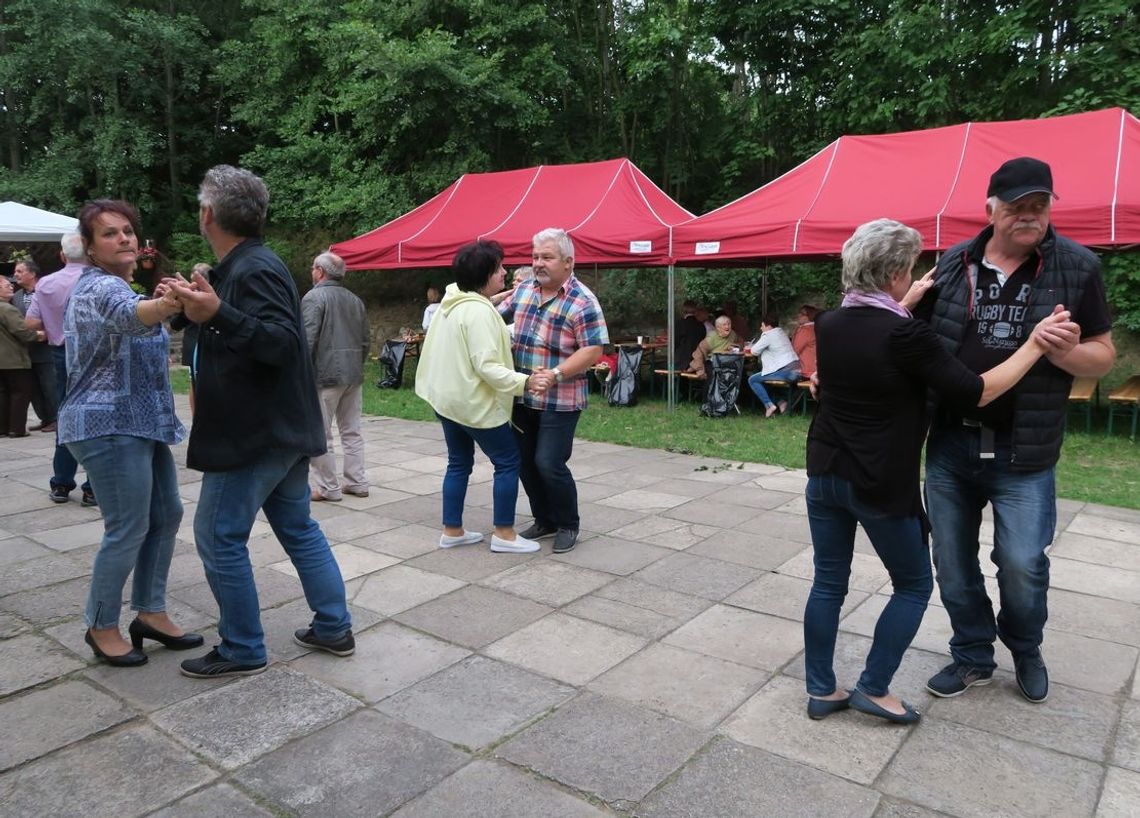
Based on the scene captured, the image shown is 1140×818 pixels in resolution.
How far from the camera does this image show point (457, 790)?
2451 mm

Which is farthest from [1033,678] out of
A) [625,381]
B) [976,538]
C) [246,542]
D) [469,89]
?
[469,89]

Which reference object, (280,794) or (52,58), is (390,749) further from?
(52,58)

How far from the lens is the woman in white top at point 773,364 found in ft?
34.0

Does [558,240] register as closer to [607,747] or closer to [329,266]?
[329,266]

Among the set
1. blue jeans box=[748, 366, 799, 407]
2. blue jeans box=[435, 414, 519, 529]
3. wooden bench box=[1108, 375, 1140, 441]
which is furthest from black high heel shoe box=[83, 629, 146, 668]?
wooden bench box=[1108, 375, 1140, 441]

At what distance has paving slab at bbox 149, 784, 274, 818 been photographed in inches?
91.9

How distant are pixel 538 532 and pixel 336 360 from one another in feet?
6.47

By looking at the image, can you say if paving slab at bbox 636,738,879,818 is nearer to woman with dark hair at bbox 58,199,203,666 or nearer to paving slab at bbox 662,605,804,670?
paving slab at bbox 662,605,804,670

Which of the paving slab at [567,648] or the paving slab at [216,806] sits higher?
the paving slab at [216,806]

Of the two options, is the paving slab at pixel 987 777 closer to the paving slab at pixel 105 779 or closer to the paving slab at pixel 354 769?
the paving slab at pixel 354 769

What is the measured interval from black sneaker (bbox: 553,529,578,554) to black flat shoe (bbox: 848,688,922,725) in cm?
211

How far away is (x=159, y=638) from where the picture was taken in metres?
3.35

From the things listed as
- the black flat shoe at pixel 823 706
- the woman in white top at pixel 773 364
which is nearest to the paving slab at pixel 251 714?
the black flat shoe at pixel 823 706

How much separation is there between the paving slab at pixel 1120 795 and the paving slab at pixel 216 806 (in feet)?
7.56
